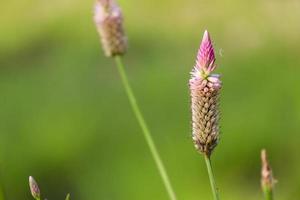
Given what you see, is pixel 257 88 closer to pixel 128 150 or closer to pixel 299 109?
pixel 299 109

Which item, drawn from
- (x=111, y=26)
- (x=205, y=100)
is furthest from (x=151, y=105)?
(x=205, y=100)

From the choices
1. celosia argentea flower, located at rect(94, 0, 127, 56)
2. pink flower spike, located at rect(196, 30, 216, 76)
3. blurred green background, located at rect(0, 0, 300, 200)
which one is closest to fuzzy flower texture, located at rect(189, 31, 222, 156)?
pink flower spike, located at rect(196, 30, 216, 76)

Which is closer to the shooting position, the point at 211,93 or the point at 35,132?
the point at 211,93

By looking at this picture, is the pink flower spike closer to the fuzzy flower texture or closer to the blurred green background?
the fuzzy flower texture

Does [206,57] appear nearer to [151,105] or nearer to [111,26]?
[111,26]

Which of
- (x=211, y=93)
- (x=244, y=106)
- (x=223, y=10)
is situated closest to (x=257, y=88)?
(x=244, y=106)

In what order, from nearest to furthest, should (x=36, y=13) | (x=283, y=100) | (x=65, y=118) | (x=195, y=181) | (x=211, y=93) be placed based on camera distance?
(x=211, y=93) → (x=195, y=181) → (x=283, y=100) → (x=65, y=118) → (x=36, y=13)
